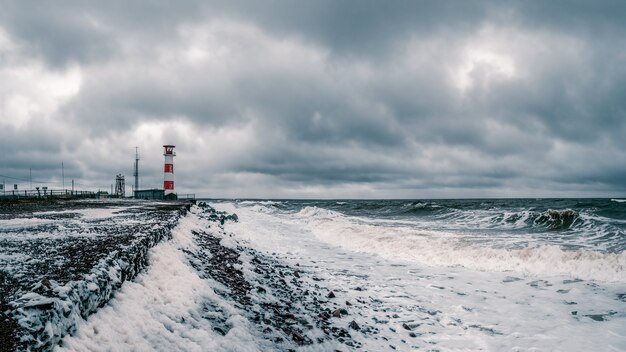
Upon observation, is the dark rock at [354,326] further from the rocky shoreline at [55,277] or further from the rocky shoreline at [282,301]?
the rocky shoreline at [55,277]

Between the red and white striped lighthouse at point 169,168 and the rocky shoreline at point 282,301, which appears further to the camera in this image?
the red and white striped lighthouse at point 169,168

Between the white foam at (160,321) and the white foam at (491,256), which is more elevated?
the white foam at (160,321)

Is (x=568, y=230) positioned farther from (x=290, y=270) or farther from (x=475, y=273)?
(x=290, y=270)

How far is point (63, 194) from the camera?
43.7m

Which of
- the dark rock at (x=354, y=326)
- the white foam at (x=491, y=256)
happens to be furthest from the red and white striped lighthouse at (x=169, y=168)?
the dark rock at (x=354, y=326)

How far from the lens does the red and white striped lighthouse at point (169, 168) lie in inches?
1752

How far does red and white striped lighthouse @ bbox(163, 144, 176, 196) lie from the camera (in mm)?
44500

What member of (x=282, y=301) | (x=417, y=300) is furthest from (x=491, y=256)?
(x=282, y=301)

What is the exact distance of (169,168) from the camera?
1762 inches

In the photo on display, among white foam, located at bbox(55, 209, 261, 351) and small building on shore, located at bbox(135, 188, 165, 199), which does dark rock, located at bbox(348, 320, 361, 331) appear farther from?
small building on shore, located at bbox(135, 188, 165, 199)

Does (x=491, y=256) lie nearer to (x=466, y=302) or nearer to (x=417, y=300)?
(x=466, y=302)

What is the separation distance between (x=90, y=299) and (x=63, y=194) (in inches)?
1916

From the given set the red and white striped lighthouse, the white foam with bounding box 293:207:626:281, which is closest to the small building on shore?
the red and white striped lighthouse

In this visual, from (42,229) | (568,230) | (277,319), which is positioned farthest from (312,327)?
(568,230)
